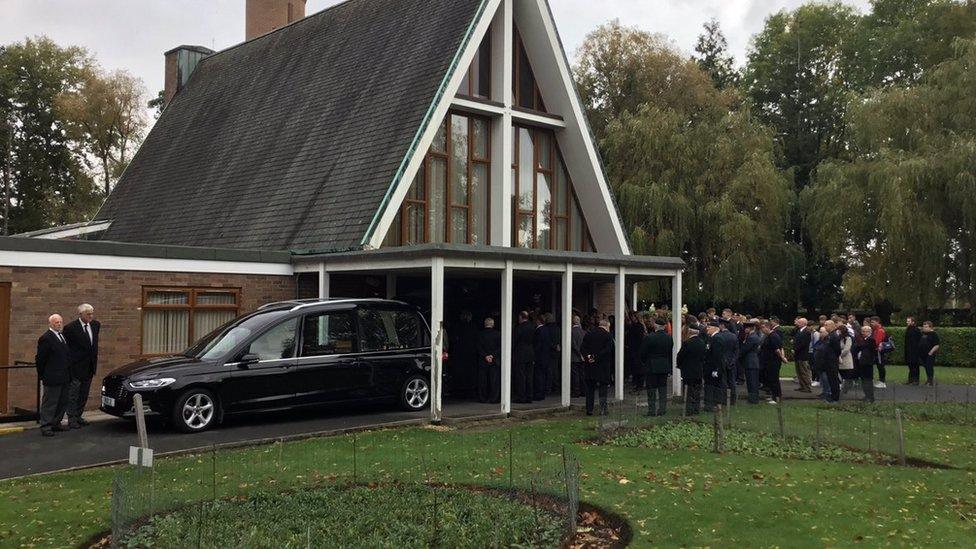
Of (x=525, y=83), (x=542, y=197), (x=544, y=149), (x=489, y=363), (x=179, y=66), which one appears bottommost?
(x=489, y=363)

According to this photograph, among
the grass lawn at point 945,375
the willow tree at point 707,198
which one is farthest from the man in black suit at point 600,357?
the willow tree at point 707,198

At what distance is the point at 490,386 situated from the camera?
1688cm

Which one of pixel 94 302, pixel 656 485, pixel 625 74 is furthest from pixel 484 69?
pixel 625 74

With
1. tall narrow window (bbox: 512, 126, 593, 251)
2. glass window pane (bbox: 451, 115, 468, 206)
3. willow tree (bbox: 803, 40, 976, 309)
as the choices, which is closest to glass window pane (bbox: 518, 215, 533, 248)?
tall narrow window (bbox: 512, 126, 593, 251)

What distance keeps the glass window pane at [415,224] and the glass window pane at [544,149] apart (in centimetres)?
395

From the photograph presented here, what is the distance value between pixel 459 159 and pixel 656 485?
37.2 ft

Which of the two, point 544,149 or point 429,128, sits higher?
point 544,149

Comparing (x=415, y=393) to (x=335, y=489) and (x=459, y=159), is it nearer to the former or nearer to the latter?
(x=459, y=159)

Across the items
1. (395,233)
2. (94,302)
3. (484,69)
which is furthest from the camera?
(484,69)

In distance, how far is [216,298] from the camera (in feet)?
53.2

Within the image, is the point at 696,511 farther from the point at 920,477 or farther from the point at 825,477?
the point at 920,477

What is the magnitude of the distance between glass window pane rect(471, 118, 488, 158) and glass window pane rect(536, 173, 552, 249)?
193 centimetres

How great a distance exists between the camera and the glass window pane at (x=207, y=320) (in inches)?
630

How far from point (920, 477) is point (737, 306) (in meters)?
30.9
